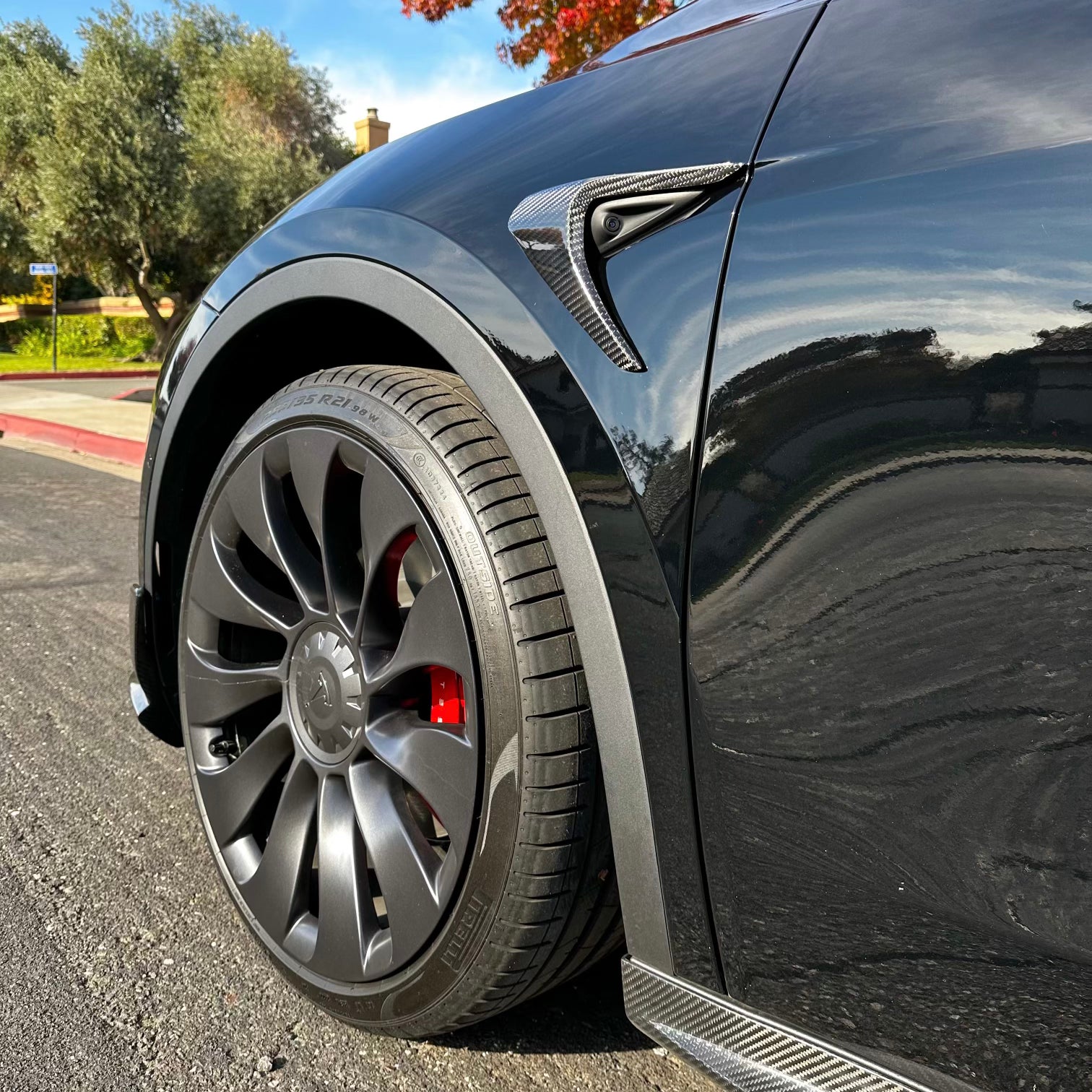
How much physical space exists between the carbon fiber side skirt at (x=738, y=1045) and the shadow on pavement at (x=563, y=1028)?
0.40 m

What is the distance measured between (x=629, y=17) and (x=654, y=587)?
6.94 meters

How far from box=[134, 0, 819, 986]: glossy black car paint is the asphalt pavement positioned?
0.53 m

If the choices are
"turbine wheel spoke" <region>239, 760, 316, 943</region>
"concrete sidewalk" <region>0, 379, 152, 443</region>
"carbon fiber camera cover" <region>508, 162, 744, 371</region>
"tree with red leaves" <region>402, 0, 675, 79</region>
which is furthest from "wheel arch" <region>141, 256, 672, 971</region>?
"concrete sidewalk" <region>0, 379, 152, 443</region>

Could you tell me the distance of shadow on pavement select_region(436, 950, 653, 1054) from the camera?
62.0 inches

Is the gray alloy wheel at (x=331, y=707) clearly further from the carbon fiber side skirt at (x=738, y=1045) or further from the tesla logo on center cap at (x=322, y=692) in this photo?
the carbon fiber side skirt at (x=738, y=1045)

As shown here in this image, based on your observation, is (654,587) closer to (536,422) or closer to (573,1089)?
(536,422)

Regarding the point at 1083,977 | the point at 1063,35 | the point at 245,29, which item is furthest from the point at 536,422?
the point at 245,29

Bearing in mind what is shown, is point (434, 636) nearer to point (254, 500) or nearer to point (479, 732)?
point (479, 732)

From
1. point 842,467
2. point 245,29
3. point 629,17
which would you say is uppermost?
point 245,29

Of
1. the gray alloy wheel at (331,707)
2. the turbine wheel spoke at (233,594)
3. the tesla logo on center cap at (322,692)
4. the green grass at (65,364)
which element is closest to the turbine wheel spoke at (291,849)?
the gray alloy wheel at (331,707)

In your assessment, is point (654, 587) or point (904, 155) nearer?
point (904, 155)

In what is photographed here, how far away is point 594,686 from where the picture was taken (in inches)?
47.4

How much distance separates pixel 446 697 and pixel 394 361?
65cm

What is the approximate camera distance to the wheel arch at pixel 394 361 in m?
1.18
